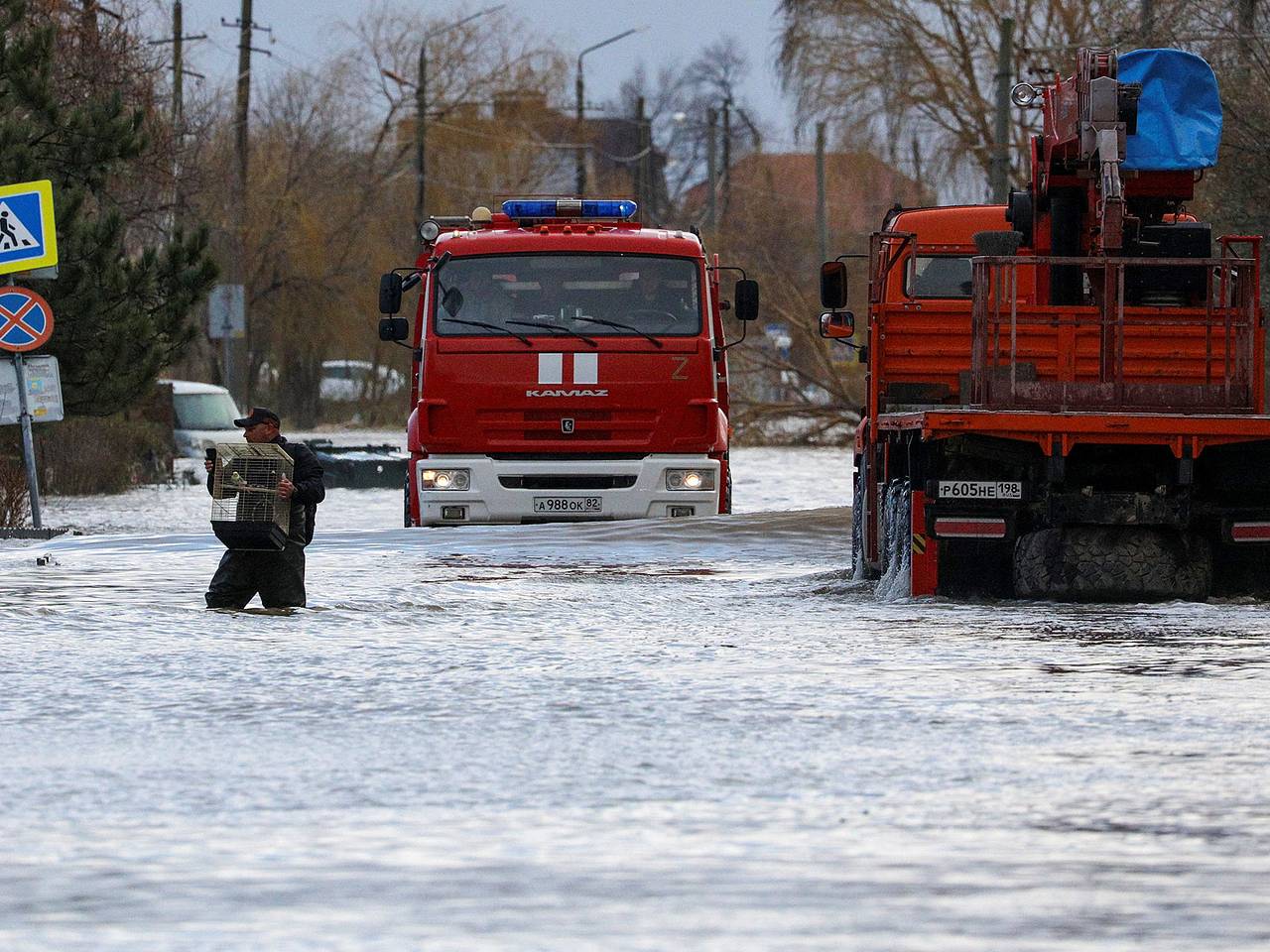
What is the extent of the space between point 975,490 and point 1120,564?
89 centimetres

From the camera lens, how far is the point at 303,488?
1255 centimetres

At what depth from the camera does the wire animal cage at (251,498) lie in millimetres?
12398

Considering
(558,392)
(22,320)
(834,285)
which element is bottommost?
(558,392)

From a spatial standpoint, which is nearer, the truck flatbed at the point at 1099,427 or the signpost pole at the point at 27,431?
the truck flatbed at the point at 1099,427

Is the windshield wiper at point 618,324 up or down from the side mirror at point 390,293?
down

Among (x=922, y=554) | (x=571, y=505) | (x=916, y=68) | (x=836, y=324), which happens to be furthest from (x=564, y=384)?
(x=916, y=68)

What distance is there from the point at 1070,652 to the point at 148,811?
5.10 metres

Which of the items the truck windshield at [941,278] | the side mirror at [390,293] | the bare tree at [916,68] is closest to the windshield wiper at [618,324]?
the side mirror at [390,293]

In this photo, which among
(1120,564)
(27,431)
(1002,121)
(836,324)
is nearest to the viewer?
(1120,564)

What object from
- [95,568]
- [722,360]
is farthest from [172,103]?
[95,568]

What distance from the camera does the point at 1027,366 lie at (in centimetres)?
1447

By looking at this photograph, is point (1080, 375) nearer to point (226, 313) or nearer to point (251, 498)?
point (251, 498)

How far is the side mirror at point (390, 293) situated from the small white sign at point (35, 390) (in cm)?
290

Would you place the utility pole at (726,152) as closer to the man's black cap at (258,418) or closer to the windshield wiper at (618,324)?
the windshield wiper at (618,324)
